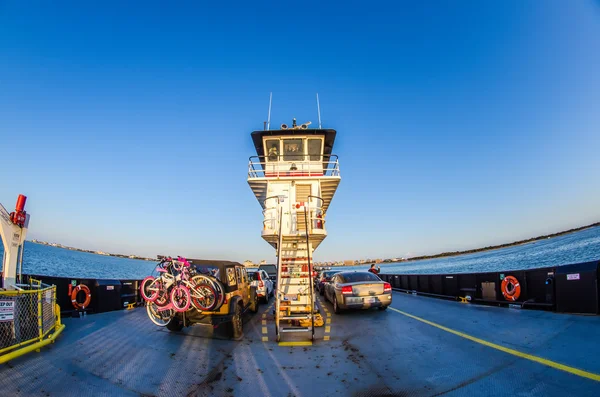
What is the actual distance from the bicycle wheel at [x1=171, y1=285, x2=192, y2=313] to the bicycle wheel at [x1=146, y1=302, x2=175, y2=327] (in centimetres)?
63

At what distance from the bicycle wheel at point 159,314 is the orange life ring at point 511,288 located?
9328 mm

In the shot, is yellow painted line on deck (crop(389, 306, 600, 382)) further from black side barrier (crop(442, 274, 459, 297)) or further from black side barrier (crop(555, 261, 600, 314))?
black side barrier (crop(442, 274, 459, 297))

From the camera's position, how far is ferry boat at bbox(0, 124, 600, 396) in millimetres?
3703

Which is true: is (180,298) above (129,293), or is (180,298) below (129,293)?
above

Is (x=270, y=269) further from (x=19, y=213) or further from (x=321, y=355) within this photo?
(x=321, y=355)

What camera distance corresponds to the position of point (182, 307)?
6.30m

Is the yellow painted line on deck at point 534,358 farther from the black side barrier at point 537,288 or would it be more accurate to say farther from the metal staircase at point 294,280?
the metal staircase at point 294,280

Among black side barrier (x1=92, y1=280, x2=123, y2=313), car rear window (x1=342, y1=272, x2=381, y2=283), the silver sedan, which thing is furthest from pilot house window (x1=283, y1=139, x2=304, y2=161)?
black side barrier (x1=92, y1=280, x2=123, y2=313)

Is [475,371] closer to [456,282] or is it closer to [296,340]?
[296,340]

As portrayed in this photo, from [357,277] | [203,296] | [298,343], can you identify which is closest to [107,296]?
[203,296]

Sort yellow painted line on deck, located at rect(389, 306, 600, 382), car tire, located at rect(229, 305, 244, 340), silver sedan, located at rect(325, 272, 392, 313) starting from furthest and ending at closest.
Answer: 1. silver sedan, located at rect(325, 272, 392, 313)
2. car tire, located at rect(229, 305, 244, 340)
3. yellow painted line on deck, located at rect(389, 306, 600, 382)

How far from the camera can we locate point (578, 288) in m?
6.67

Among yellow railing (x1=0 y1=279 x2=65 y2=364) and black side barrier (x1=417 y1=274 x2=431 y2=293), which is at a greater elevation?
yellow railing (x1=0 y1=279 x2=65 y2=364)

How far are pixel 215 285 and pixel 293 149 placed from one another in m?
7.82
